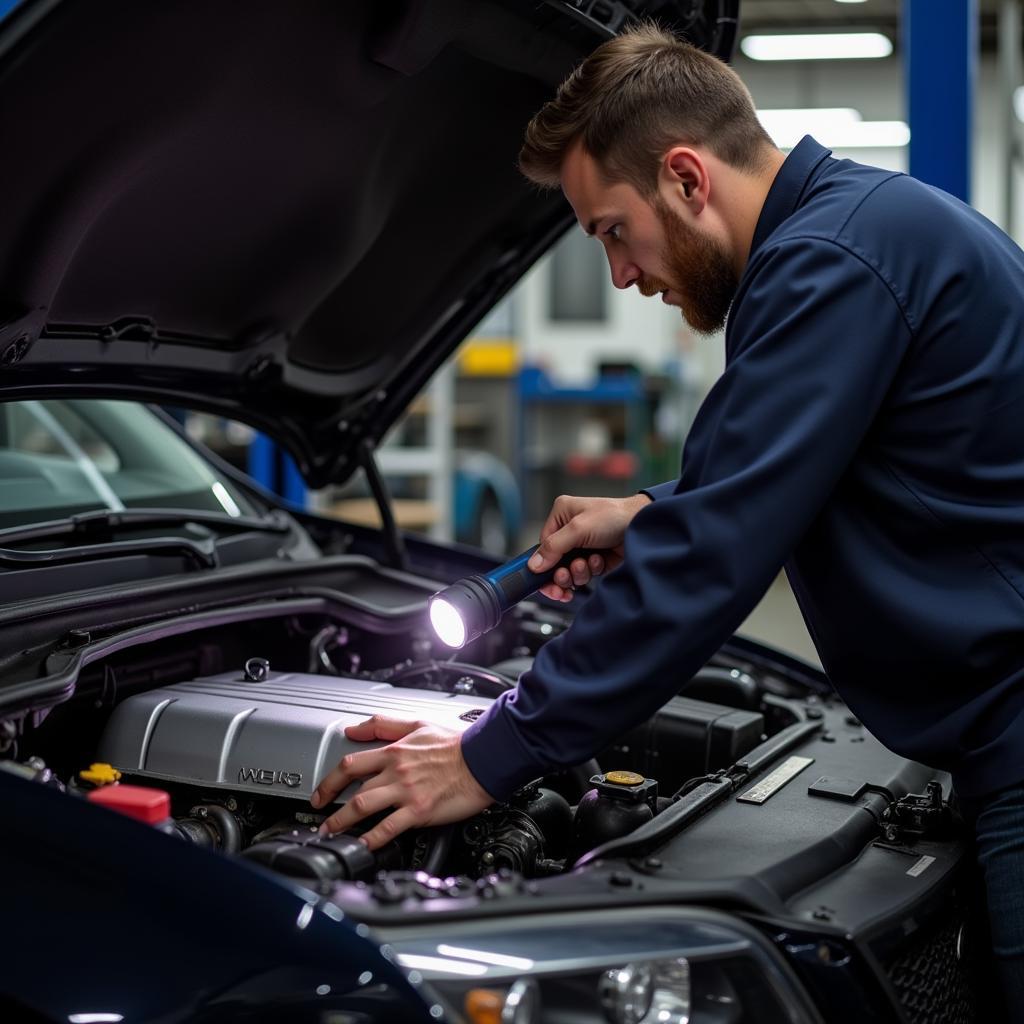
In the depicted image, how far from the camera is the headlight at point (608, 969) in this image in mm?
1088

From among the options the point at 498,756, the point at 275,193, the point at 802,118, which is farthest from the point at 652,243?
the point at 802,118

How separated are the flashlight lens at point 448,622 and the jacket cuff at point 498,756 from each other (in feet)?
0.62

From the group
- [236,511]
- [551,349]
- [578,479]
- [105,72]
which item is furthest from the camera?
[551,349]

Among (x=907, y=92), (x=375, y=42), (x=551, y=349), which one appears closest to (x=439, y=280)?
(x=375, y=42)

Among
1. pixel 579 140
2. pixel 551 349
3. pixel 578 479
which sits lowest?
pixel 578 479

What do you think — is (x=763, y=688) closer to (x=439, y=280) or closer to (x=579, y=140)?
(x=439, y=280)

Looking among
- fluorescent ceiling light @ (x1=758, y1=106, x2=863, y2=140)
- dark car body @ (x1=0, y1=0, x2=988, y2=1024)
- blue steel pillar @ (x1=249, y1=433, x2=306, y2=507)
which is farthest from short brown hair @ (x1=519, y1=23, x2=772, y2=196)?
fluorescent ceiling light @ (x1=758, y1=106, x2=863, y2=140)

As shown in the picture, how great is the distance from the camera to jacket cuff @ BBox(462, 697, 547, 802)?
4.38ft

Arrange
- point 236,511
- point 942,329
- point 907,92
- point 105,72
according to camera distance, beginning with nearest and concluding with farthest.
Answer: point 942,329
point 105,72
point 236,511
point 907,92

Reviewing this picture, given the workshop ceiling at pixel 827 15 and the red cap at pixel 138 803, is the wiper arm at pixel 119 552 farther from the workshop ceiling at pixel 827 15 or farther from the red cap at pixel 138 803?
the workshop ceiling at pixel 827 15

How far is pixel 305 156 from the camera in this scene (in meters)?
1.87

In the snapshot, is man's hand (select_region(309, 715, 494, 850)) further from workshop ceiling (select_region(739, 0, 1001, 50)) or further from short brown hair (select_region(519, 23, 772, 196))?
workshop ceiling (select_region(739, 0, 1001, 50))

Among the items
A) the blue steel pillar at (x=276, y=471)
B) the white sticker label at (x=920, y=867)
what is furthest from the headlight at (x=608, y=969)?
the blue steel pillar at (x=276, y=471)

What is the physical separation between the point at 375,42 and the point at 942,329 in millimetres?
878
